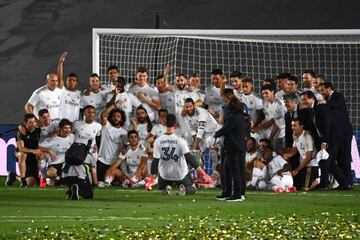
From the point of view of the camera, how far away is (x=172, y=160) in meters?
Result: 16.3

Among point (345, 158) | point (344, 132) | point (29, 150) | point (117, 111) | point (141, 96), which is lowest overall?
point (345, 158)

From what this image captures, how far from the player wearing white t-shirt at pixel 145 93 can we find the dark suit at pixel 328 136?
2854 millimetres

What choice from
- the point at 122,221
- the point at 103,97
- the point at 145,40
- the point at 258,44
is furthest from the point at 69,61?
the point at 122,221

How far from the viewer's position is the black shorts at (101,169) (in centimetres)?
1942

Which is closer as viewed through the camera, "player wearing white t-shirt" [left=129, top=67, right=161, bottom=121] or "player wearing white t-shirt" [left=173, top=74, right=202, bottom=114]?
"player wearing white t-shirt" [left=173, top=74, right=202, bottom=114]

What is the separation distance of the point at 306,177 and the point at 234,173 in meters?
3.83

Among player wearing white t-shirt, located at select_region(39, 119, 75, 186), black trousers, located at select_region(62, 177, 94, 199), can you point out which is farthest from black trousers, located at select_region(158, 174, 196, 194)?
player wearing white t-shirt, located at select_region(39, 119, 75, 186)

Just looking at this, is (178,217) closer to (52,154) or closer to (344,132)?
(344,132)

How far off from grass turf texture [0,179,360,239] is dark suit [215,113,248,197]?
381 mm

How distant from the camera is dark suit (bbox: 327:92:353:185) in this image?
18.2 m

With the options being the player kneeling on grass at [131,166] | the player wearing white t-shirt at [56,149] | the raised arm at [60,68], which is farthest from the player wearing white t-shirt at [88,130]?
the raised arm at [60,68]

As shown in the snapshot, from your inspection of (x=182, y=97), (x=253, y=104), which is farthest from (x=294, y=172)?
(x=182, y=97)

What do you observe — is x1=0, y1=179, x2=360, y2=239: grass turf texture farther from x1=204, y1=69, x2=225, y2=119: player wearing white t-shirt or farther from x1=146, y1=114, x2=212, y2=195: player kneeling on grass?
x1=204, y1=69, x2=225, y2=119: player wearing white t-shirt

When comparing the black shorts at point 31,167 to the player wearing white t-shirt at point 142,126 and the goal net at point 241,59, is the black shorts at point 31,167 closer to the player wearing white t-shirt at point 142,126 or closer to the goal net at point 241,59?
the player wearing white t-shirt at point 142,126
